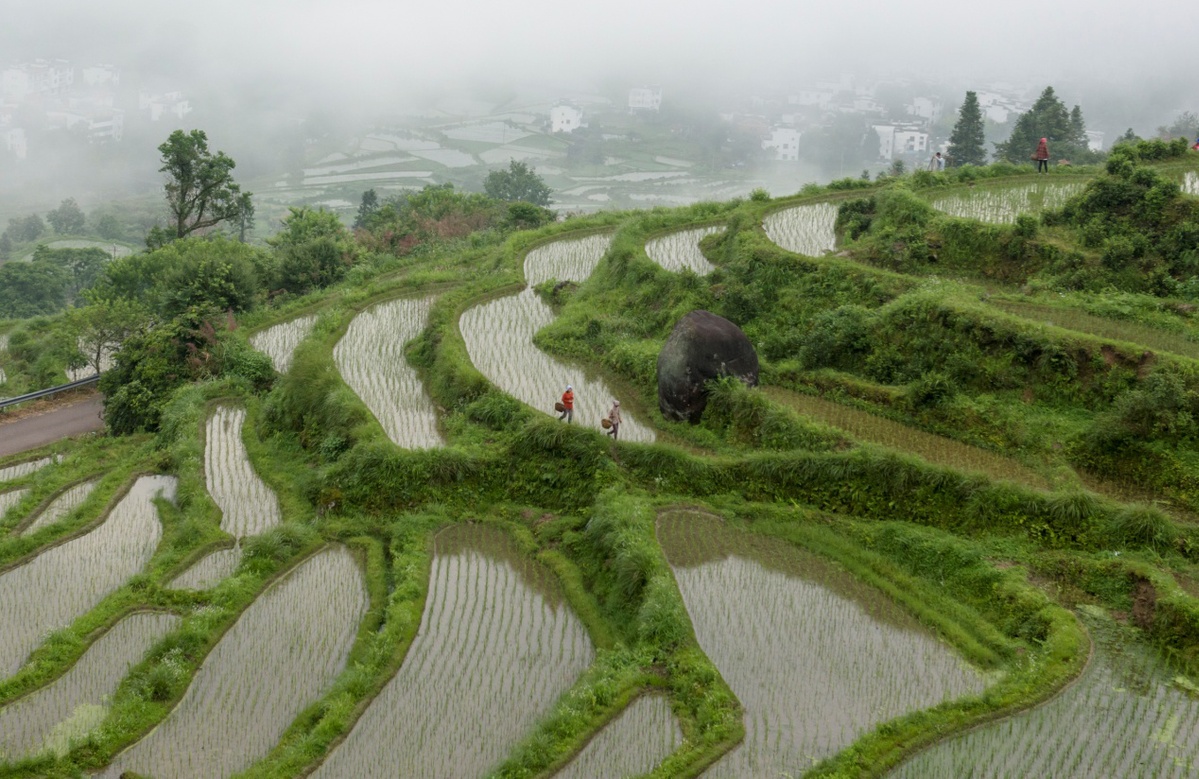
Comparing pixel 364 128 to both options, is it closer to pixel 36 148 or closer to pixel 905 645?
pixel 36 148

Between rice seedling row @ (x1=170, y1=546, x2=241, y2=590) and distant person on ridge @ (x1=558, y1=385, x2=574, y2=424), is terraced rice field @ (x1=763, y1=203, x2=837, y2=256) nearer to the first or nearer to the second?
distant person on ridge @ (x1=558, y1=385, x2=574, y2=424)

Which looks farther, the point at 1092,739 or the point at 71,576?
the point at 71,576

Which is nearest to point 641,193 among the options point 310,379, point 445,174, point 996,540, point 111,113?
point 445,174

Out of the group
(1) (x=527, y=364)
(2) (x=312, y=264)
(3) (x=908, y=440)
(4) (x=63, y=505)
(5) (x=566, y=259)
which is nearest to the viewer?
(3) (x=908, y=440)

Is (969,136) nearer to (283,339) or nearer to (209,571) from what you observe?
(283,339)

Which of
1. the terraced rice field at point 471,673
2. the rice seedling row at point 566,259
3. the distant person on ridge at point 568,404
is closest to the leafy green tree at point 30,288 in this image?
the rice seedling row at point 566,259

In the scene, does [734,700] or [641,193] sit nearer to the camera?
[734,700]

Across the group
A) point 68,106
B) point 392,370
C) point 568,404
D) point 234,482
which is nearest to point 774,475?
point 568,404
